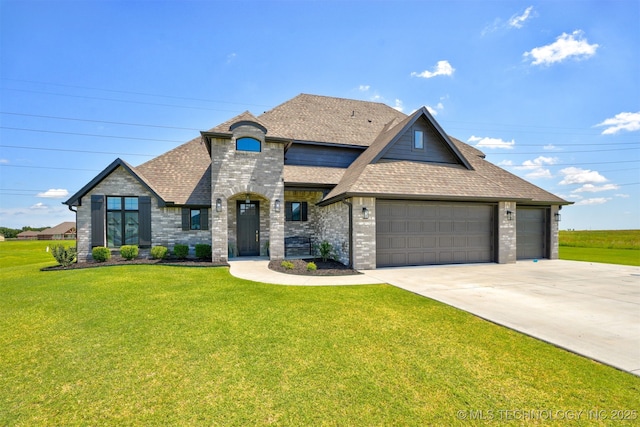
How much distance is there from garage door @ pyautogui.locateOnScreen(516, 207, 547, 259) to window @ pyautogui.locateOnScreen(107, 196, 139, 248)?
20.5 metres

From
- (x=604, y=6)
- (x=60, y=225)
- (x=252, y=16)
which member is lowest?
(x=60, y=225)

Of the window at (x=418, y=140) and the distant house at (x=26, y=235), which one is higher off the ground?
the window at (x=418, y=140)

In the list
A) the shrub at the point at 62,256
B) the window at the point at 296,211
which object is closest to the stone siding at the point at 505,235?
the window at the point at 296,211

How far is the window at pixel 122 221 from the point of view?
14.0 metres

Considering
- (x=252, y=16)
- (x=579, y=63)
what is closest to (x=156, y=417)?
(x=252, y=16)

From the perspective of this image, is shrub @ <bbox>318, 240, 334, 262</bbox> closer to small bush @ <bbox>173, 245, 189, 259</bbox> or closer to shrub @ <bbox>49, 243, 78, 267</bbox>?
small bush @ <bbox>173, 245, 189, 259</bbox>

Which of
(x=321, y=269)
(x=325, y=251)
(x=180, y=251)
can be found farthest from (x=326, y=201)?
(x=180, y=251)

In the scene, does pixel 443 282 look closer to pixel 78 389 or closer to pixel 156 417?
pixel 156 417

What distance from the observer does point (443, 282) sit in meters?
8.91

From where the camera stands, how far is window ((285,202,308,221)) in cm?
1589

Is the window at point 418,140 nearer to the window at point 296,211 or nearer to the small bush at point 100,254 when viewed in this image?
the window at point 296,211

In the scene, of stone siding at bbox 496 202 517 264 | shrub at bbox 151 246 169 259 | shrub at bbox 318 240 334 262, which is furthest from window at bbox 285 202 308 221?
stone siding at bbox 496 202 517 264

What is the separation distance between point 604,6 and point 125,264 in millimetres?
21460

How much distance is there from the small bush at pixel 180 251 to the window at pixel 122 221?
2.27 m
